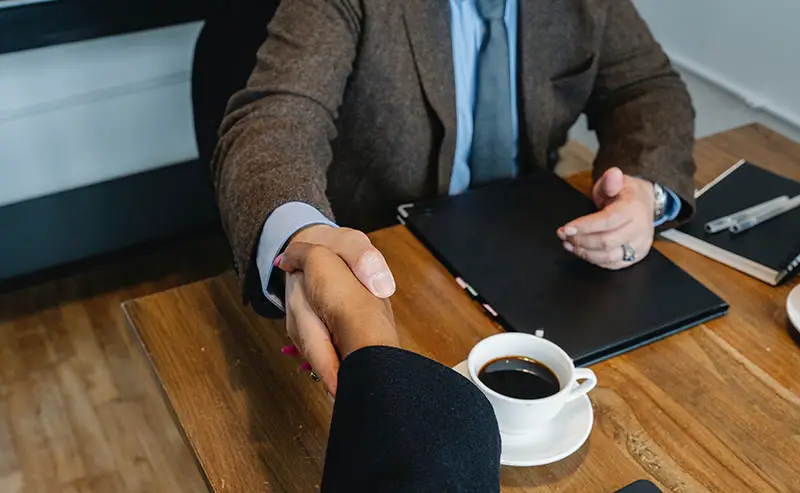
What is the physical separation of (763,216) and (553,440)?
1.70 feet

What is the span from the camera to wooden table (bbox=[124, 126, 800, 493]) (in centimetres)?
74

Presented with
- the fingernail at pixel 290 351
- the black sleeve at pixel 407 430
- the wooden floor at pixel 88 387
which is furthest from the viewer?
the wooden floor at pixel 88 387

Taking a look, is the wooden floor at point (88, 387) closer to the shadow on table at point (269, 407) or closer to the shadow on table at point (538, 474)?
the shadow on table at point (269, 407)

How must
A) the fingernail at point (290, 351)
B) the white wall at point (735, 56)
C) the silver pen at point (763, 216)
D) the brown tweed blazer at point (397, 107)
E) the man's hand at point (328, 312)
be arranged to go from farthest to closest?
the white wall at point (735, 56) → the silver pen at point (763, 216) → the brown tweed blazer at point (397, 107) → the fingernail at point (290, 351) → the man's hand at point (328, 312)

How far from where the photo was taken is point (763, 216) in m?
1.08

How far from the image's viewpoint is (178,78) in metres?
2.02

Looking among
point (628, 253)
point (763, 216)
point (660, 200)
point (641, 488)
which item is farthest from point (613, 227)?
point (641, 488)

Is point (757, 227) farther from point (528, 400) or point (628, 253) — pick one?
point (528, 400)

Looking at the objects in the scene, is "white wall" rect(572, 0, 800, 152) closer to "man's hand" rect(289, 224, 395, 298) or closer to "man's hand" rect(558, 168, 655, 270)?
"man's hand" rect(558, 168, 655, 270)

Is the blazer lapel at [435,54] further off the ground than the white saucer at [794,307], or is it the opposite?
the blazer lapel at [435,54]

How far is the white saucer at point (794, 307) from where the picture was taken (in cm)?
90

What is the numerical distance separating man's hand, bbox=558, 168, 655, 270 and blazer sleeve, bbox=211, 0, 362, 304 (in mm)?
300

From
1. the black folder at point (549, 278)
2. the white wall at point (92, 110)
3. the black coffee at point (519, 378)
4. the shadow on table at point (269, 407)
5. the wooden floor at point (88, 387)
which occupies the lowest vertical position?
the wooden floor at point (88, 387)

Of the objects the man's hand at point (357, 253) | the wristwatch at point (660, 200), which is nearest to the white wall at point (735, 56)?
the wristwatch at point (660, 200)
